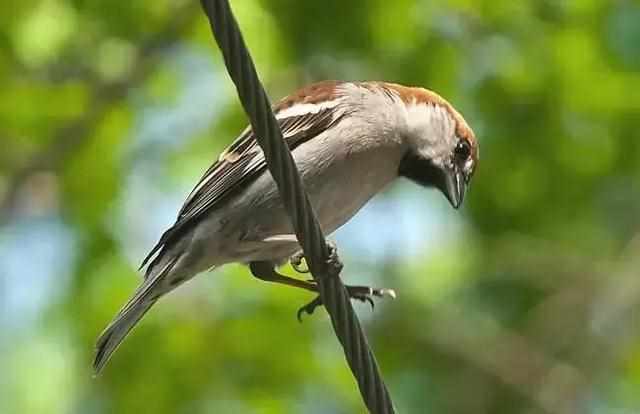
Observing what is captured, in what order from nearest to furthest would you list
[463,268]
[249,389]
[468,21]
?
[249,389] → [468,21] → [463,268]

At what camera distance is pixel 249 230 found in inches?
191

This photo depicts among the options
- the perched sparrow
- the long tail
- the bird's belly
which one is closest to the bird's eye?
the perched sparrow

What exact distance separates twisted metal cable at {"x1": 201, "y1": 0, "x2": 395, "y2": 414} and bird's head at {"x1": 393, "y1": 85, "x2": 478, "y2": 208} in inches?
57.2

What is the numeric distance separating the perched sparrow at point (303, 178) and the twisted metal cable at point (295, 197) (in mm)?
992

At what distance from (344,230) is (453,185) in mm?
3246

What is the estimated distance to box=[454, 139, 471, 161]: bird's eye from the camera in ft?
17.8

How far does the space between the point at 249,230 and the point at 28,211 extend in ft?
11.4

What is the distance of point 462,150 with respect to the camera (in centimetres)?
544

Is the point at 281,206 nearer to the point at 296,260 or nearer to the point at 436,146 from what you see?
the point at 296,260

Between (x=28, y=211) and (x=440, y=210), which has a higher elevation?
(x=28, y=211)

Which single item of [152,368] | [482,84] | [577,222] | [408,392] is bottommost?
[408,392]

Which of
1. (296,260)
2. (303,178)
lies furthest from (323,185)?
(296,260)

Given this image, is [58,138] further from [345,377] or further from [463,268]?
[463,268]

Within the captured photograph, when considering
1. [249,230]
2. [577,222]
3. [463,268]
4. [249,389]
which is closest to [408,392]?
[463,268]
